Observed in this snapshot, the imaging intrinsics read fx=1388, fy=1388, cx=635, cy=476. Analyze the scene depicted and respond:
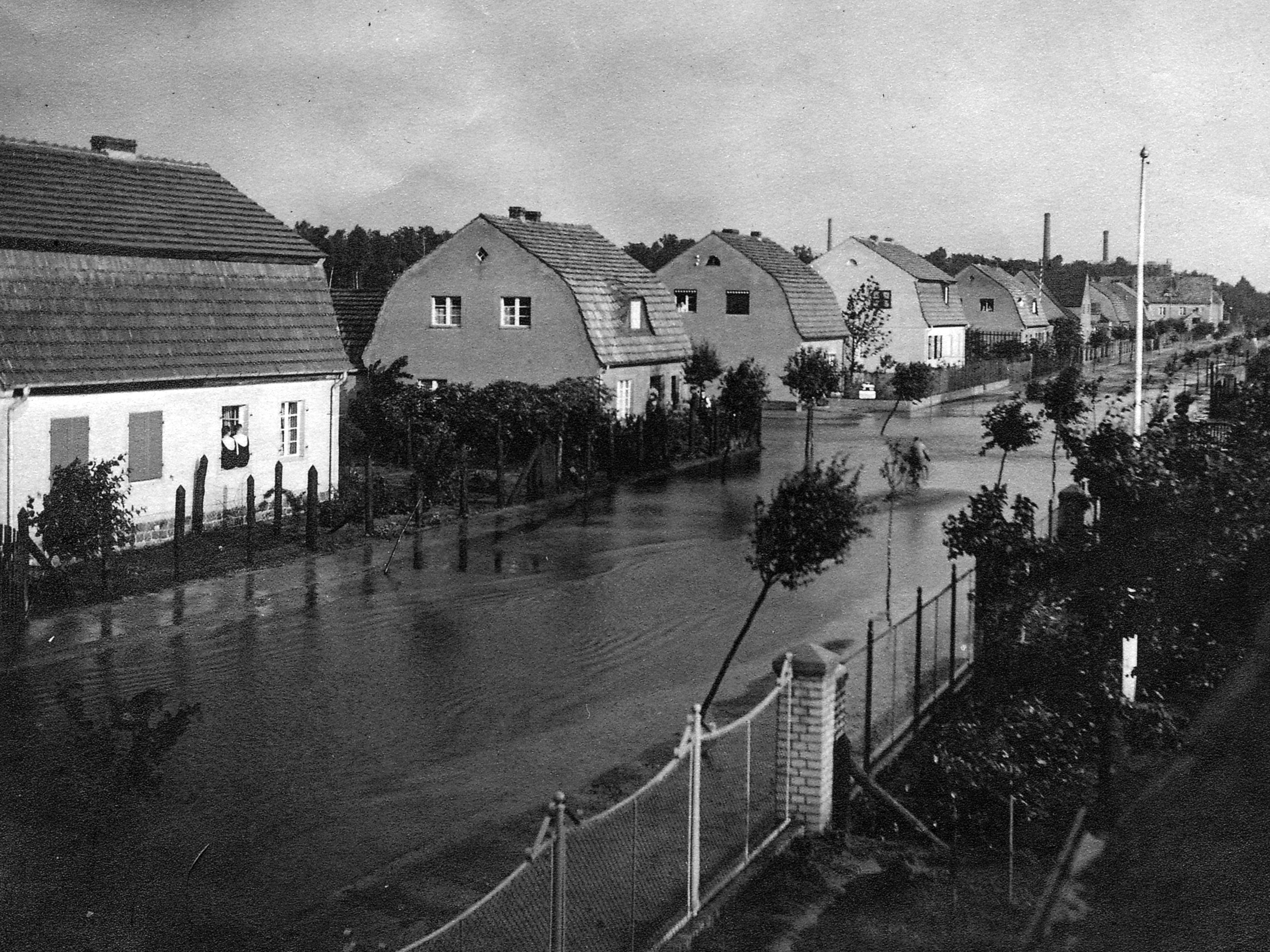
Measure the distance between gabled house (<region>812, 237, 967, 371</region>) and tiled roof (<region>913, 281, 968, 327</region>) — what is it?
0.07 m

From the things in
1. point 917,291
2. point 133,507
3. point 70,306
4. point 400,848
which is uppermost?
point 917,291

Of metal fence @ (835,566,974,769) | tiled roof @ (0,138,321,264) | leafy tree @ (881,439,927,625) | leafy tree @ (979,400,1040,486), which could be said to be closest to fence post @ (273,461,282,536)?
tiled roof @ (0,138,321,264)

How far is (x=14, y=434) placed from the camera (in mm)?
21375

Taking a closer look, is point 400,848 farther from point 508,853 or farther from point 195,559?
point 195,559

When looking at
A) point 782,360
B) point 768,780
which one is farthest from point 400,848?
point 782,360

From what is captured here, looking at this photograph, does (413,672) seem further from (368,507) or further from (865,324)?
(865,324)

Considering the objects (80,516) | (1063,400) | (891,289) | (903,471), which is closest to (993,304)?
(891,289)

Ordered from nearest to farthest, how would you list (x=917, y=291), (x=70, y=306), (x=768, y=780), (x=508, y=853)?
(x=508, y=853) < (x=768, y=780) < (x=70, y=306) < (x=917, y=291)

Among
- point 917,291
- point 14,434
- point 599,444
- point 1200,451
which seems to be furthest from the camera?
point 917,291

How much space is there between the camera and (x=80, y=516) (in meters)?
20.1

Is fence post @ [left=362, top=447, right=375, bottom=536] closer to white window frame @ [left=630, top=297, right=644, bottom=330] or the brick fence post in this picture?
the brick fence post

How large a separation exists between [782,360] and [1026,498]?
47.8 metres

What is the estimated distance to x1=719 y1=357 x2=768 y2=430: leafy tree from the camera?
4097 centimetres

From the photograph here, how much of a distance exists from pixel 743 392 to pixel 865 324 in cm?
3064
